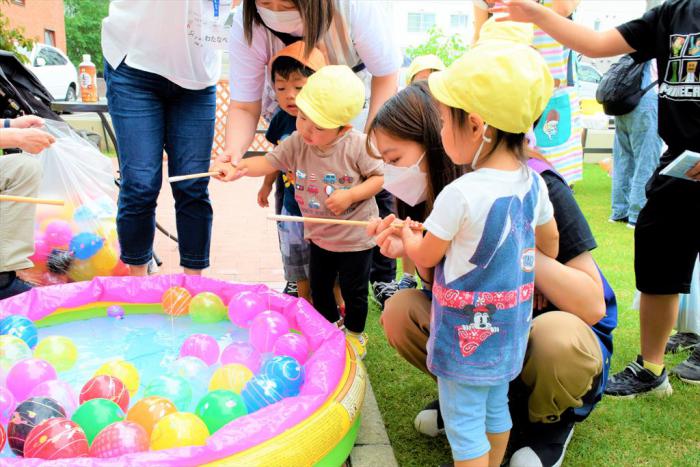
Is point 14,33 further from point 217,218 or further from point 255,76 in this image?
point 255,76

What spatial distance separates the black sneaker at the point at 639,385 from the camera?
8.63ft

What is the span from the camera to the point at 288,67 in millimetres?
2730

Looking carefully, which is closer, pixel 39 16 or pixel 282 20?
pixel 282 20

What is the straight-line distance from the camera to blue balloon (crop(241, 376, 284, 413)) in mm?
2117

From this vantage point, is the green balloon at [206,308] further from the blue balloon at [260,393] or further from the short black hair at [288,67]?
the short black hair at [288,67]

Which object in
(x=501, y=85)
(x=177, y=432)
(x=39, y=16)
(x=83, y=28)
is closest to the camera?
(x=501, y=85)

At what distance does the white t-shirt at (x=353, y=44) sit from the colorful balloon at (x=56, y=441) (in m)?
1.72

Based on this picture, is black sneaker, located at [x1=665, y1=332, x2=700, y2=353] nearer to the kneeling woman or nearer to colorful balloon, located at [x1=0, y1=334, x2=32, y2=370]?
the kneeling woman

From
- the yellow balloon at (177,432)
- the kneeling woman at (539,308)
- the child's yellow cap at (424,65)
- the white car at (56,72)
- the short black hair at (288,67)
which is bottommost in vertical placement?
the white car at (56,72)

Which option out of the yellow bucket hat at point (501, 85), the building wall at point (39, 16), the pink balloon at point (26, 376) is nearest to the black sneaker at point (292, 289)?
the pink balloon at point (26, 376)

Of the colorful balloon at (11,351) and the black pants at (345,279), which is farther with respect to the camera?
the black pants at (345,279)

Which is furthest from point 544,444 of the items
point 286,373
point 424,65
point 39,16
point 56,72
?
point 39,16

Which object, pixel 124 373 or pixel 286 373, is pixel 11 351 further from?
pixel 286 373

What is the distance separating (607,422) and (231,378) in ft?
4.89
